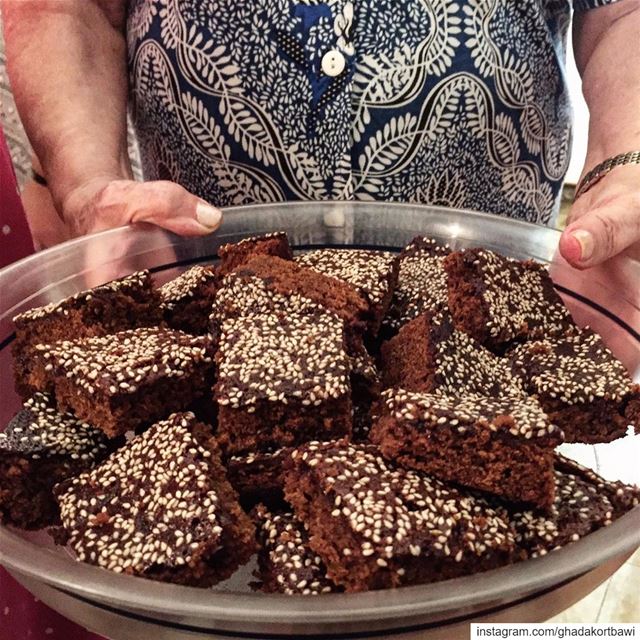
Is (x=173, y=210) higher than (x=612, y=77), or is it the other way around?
(x=612, y=77)

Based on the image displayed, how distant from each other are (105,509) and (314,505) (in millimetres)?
327

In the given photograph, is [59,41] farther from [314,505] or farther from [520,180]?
[314,505]

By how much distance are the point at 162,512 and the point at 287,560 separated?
0.66 ft

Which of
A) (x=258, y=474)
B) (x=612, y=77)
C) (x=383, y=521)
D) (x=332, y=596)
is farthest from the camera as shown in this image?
(x=612, y=77)

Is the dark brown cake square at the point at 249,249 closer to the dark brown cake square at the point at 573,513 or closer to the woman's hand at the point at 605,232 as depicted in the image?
the woman's hand at the point at 605,232

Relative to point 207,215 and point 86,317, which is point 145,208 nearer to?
point 207,215

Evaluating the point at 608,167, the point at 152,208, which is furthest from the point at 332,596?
the point at 608,167

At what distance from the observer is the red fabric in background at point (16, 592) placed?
4.83 ft

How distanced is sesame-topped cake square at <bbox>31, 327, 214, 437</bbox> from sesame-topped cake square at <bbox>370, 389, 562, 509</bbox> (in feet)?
1.33

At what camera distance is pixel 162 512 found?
1086 millimetres

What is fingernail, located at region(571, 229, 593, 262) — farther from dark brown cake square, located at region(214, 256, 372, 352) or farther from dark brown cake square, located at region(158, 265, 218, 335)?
dark brown cake square, located at region(158, 265, 218, 335)

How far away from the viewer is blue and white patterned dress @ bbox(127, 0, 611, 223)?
164 centimetres

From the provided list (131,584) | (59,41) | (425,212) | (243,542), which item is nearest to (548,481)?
(243,542)

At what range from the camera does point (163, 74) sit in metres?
1.76
